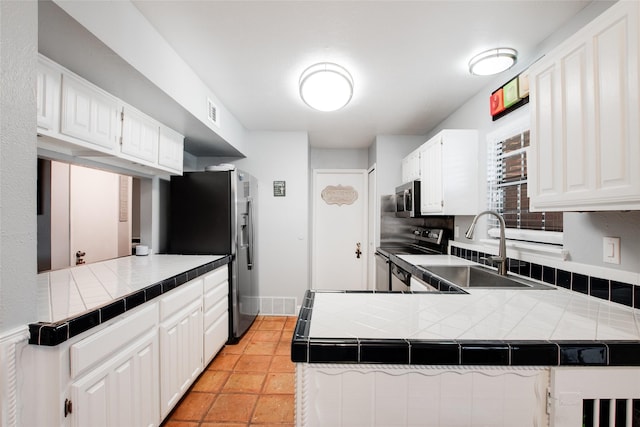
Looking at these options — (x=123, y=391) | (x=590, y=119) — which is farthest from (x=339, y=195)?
(x=123, y=391)

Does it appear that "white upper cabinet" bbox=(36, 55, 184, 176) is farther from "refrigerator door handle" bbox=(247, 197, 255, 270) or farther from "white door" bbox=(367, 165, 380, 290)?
"white door" bbox=(367, 165, 380, 290)

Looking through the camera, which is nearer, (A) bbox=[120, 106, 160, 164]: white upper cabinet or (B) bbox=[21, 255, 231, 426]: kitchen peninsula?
(B) bbox=[21, 255, 231, 426]: kitchen peninsula

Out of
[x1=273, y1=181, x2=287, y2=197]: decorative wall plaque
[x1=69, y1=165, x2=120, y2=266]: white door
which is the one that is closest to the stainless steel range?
[x1=273, y1=181, x2=287, y2=197]: decorative wall plaque

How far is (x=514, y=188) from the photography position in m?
2.18

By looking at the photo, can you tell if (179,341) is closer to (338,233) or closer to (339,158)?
(338,233)

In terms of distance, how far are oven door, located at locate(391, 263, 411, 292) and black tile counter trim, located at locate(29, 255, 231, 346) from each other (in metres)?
1.84

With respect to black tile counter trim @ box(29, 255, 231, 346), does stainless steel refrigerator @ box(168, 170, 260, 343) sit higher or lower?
higher

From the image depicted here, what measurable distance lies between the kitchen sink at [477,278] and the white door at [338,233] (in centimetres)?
214

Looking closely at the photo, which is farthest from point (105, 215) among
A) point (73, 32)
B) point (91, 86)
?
point (73, 32)

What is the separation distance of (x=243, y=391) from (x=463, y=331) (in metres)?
1.85

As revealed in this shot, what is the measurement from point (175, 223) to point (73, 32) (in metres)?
1.89

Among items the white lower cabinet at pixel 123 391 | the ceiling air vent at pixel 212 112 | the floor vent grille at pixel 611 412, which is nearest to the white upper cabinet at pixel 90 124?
the ceiling air vent at pixel 212 112

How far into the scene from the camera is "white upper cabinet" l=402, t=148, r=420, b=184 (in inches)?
127

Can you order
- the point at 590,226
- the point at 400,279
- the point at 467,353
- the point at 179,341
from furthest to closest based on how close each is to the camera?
the point at 400,279, the point at 179,341, the point at 590,226, the point at 467,353
